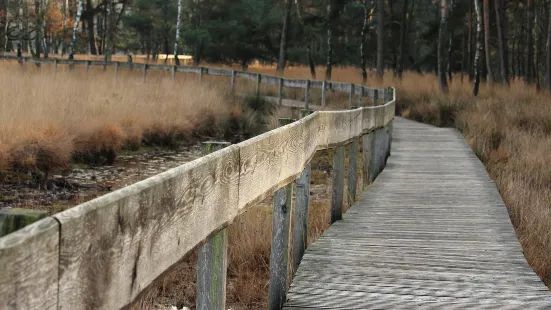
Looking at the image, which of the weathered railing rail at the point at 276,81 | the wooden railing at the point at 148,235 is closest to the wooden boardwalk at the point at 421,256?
the wooden railing at the point at 148,235

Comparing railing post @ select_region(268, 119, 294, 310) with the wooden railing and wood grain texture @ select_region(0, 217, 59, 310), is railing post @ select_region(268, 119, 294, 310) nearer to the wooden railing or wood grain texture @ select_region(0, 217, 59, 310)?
the wooden railing

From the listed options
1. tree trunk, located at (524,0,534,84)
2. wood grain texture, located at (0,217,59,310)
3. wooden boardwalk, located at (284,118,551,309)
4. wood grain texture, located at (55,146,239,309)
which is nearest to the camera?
wood grain texture, located at (0,217,59,310)

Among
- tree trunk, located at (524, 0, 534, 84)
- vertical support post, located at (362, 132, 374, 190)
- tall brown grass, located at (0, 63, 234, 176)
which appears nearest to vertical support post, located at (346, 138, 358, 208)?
vertical support post, located at (362, 132, 374, 190)

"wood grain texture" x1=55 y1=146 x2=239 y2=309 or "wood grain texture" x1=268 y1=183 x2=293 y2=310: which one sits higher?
"wood grain texture" x1=55 y1=146 x2=239 y2=309

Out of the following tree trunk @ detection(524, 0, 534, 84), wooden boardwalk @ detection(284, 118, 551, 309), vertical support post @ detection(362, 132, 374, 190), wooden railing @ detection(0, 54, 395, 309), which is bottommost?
wooden boardwalk @ detection(284, 118, 551, 309)

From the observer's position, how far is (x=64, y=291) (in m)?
1.77

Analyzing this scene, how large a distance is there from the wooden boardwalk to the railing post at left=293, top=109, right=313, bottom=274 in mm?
87

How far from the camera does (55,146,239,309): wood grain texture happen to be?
1.81 meters

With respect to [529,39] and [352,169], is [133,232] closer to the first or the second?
[352,169]

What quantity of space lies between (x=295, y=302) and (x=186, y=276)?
7.12 ft

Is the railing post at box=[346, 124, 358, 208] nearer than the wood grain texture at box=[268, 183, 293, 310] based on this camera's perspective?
No

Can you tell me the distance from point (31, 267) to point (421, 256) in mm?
4300

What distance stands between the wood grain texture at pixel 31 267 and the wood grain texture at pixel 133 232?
0.04m

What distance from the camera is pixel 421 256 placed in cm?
558
